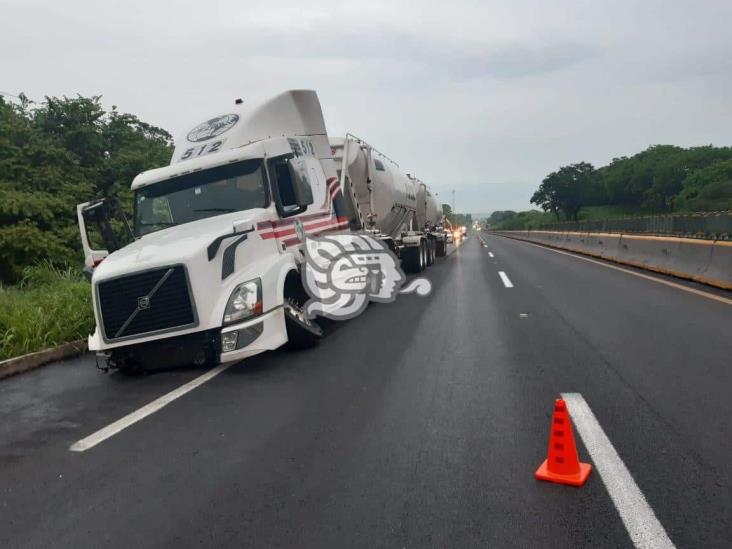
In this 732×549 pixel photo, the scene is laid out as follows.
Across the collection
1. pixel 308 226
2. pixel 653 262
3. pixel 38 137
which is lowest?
pixel 653 262

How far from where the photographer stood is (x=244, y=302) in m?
6.44

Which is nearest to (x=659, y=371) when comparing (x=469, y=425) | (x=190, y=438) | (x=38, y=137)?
(x=469, y=425)

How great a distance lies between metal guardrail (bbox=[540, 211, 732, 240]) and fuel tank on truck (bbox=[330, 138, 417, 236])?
8102 mm

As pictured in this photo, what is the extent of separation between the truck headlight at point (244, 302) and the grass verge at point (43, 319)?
3.52 m

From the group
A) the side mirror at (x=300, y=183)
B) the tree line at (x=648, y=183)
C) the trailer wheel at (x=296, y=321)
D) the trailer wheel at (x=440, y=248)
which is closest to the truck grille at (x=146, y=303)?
the trailer wheel at (x=296, y=321)

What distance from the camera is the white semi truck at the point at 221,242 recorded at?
20.7 feet

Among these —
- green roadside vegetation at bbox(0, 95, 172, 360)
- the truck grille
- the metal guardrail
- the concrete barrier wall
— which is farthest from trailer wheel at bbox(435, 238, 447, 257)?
the truck grille

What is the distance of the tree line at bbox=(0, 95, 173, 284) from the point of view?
1614cm

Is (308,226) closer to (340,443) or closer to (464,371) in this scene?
(464,371)

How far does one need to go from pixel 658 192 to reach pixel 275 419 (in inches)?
4677

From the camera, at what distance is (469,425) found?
182 inches

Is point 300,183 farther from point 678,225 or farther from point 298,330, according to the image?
point 678,225

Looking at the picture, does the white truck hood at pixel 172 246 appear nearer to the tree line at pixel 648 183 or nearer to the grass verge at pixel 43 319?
the grass verge at pixel 43 319

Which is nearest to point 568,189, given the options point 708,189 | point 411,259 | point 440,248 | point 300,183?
point 708,189
